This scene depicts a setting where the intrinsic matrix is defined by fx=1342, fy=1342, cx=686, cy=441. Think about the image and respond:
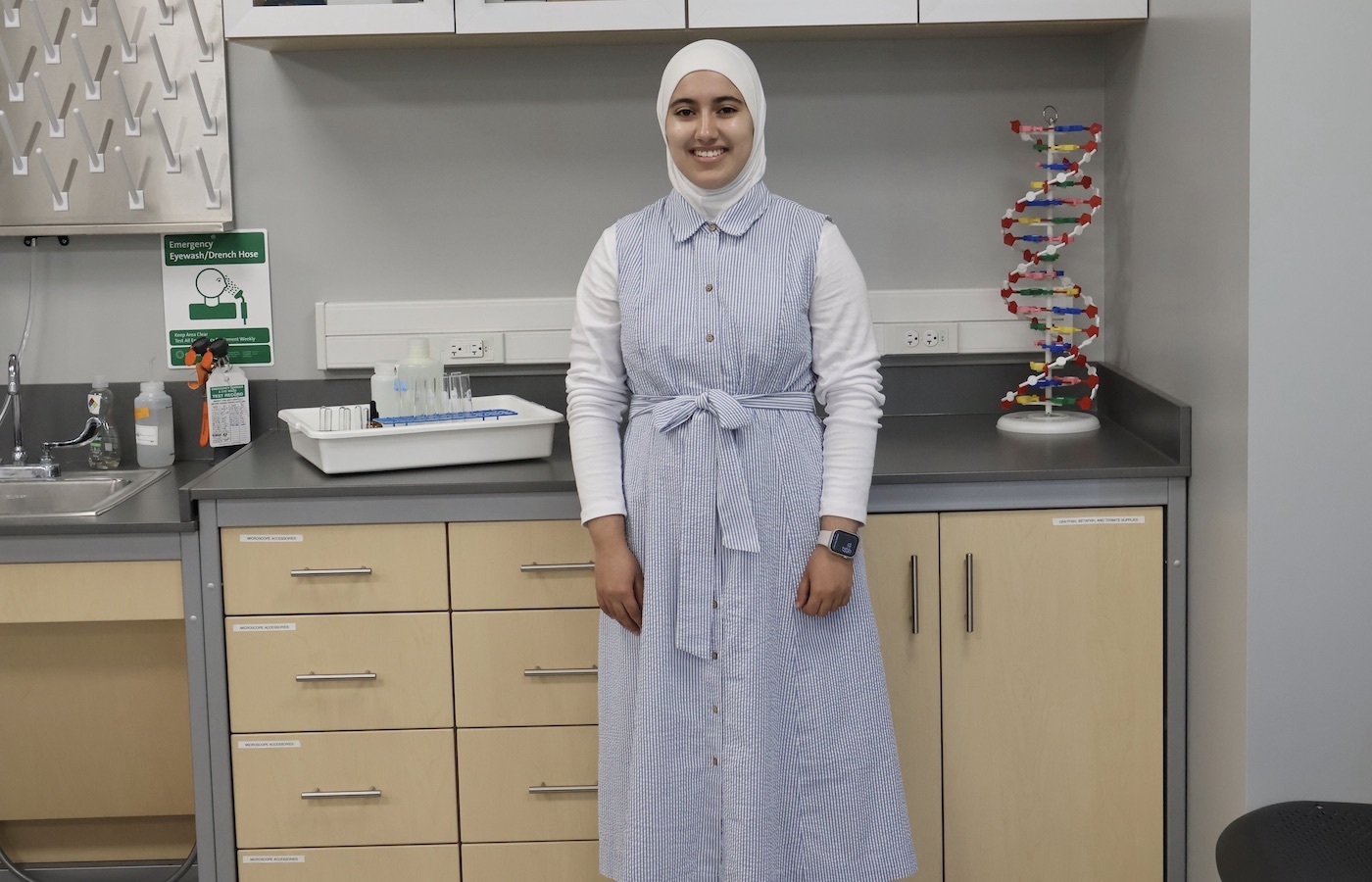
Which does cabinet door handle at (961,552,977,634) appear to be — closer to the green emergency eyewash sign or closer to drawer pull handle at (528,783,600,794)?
drawer pull handle at (528,783,600,794)

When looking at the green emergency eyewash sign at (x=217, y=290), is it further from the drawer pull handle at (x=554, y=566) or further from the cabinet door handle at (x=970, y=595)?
the cabinet door handle at (x=970, y=595)

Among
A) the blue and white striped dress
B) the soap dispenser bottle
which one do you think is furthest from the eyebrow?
the soap dispenser bottle

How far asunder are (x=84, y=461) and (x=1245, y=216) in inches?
81.8

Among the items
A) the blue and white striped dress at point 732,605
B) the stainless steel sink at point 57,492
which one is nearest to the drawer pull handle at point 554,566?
the blue and white striped dress at point 732,605

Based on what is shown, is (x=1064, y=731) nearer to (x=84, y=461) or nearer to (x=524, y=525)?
(x=524, y=525)

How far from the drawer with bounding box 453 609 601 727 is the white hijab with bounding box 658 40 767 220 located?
68 cm

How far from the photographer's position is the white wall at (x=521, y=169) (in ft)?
8.21

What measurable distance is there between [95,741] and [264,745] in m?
0.60

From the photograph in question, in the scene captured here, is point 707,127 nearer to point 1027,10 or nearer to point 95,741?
point 1027,10

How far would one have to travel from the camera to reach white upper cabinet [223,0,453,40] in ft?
7.20

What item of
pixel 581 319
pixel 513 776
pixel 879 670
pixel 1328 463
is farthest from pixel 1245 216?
pixel 513 776

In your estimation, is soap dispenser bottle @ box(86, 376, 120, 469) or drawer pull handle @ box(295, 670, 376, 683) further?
soap dispenser bottle @ box(86, 376, 120, 469)

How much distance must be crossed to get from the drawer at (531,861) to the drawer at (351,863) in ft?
0.11

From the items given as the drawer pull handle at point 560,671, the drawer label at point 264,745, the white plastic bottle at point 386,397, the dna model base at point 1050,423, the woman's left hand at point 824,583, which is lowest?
the drawer label at point 264,745
